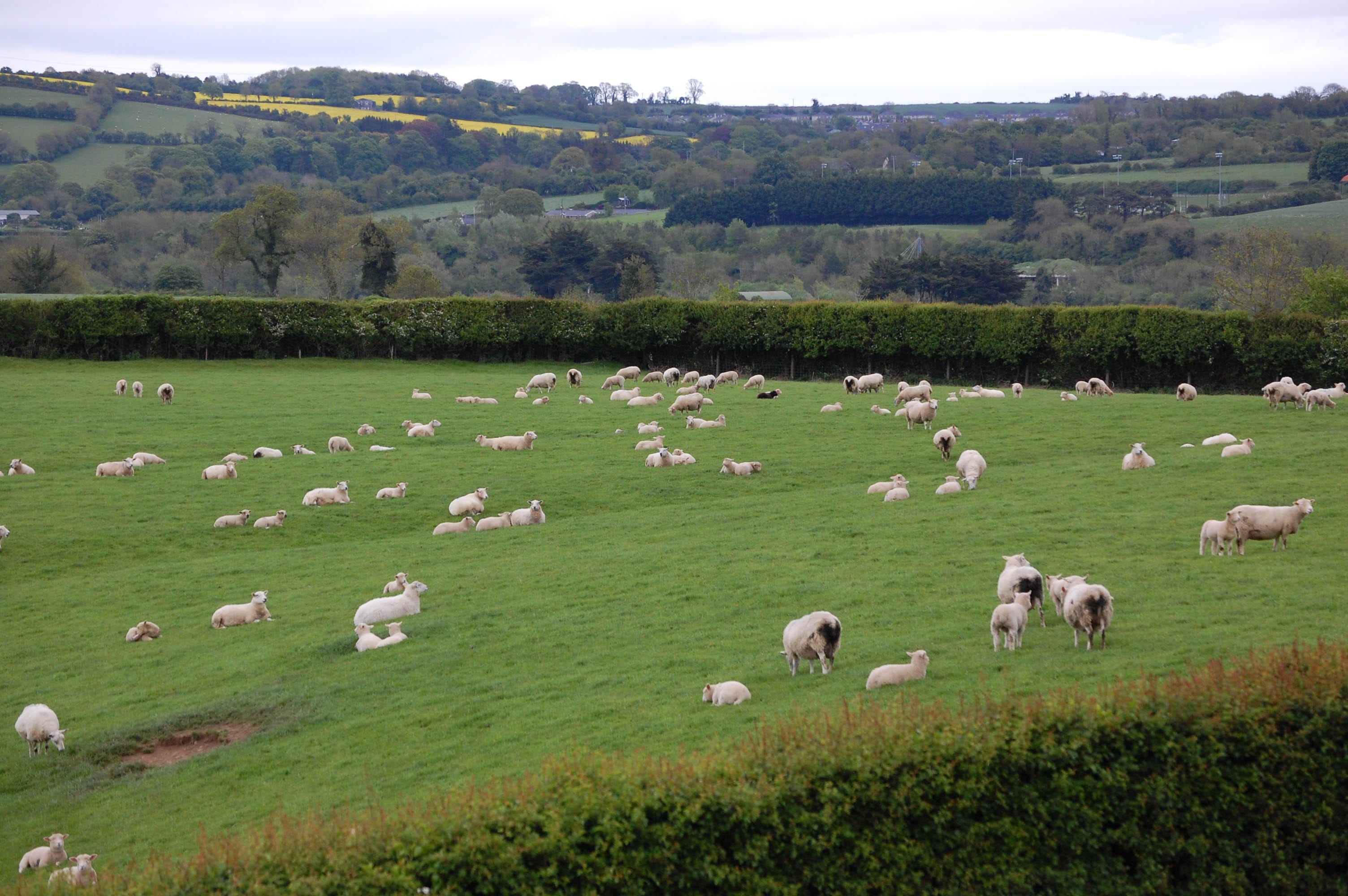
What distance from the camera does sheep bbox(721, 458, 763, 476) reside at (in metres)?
28.6

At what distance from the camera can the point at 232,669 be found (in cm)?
1636

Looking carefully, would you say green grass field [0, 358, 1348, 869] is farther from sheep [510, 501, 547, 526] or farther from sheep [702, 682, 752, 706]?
sheep [510, 501, 547, 526]

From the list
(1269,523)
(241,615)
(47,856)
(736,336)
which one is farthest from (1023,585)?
(736,336)

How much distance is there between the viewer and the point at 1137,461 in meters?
25.6

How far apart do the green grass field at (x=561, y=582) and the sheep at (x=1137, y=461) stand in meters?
0.66

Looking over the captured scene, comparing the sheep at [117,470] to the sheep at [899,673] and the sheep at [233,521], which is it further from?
the sheep at [899,673]

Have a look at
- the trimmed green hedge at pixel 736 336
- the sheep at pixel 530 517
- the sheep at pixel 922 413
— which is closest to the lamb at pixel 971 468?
the sheep at pixel 922 413

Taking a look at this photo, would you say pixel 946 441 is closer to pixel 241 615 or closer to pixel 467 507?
pixel 467 507

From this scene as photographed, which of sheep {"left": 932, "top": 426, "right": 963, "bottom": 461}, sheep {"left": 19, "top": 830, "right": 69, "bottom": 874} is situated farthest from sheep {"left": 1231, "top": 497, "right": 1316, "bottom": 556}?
sheep {"left": 19, "top": 830, "right": 69, "bottom": 874}

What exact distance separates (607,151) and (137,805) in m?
181

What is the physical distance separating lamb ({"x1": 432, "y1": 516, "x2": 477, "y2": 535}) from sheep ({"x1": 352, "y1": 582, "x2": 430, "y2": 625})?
225 inches

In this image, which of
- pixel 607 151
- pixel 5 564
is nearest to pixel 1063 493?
pixel 5 564

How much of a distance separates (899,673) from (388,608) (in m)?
8.76

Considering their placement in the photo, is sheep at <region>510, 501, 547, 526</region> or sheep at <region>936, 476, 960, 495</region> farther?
sheep at <region>510, 501, 547, 526</region>
